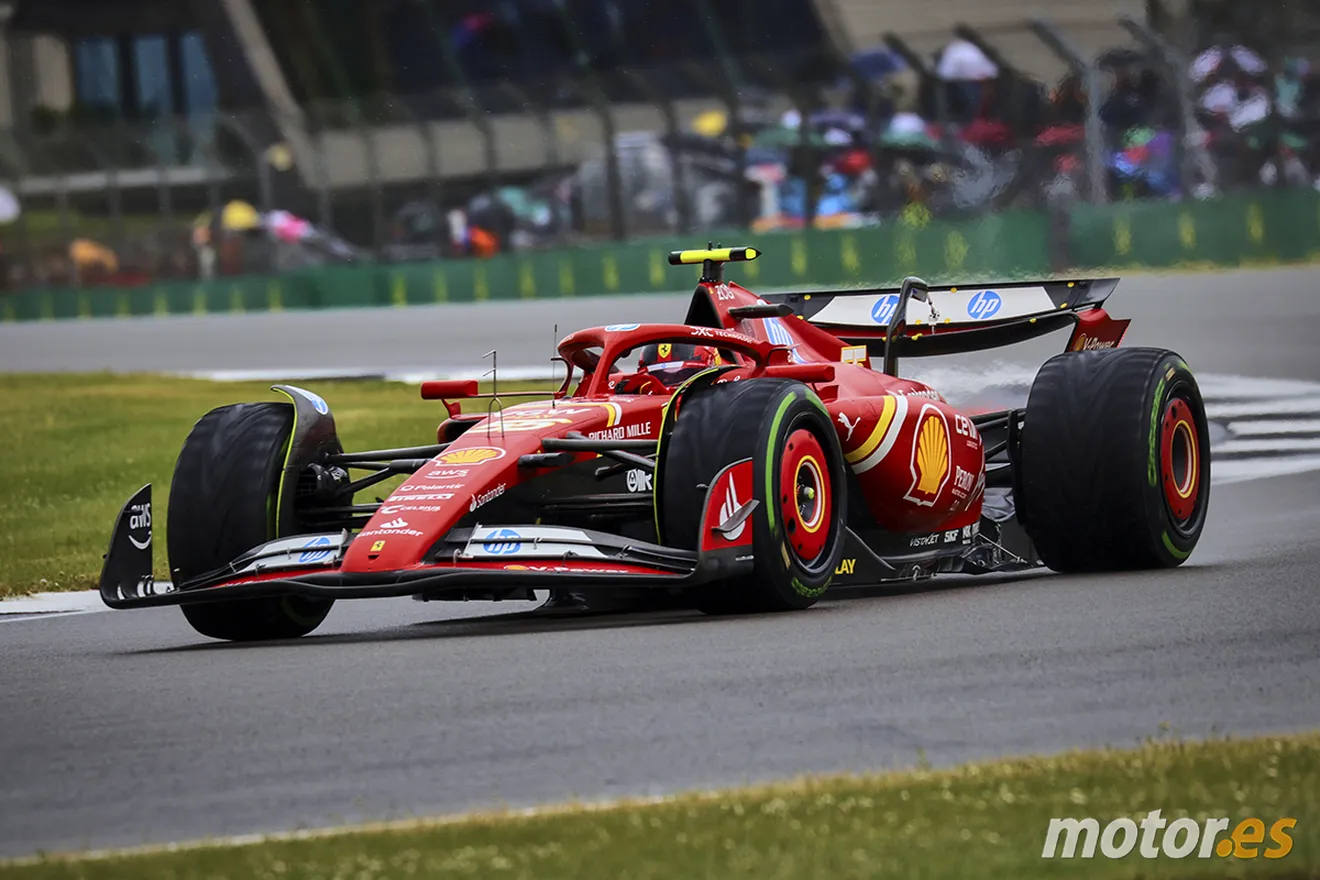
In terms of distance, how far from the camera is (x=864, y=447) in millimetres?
9906

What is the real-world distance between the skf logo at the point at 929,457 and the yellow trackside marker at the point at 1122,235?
19875 mm

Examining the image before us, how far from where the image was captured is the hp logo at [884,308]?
11820 mm

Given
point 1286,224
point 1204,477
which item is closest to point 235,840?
point 1204,477

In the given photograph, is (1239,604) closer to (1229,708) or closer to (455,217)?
(1229,708)

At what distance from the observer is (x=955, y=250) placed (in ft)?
96.6

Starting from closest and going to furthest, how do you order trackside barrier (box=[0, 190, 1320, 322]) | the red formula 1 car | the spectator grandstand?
the red formula 1 car < trackside barrier (box=[0, 190, 1320, 322]) < the spectator grandstand

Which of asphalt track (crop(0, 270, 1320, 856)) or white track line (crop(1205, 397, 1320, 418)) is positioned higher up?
asphalt track (crop(0, 270, 1320, 856))

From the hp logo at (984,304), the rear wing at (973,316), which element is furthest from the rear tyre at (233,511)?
the hp logo at (984,304)

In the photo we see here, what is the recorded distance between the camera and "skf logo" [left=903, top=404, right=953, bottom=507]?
1001 cm

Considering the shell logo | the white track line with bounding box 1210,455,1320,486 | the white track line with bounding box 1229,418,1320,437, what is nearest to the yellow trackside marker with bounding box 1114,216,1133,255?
the white track line with bounding box 1229,418,1320,437

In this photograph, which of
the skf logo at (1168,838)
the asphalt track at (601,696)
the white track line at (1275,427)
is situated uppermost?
the skf logo at (1168,838)

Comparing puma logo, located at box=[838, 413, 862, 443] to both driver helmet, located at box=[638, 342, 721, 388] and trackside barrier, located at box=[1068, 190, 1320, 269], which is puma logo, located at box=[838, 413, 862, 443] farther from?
trackside barrier, located at box=[1068, 190, 1320, 269]

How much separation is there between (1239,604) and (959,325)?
320cm

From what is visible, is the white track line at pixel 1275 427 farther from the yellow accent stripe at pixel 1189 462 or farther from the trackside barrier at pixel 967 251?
the trackside barrier at pixel 967 251
